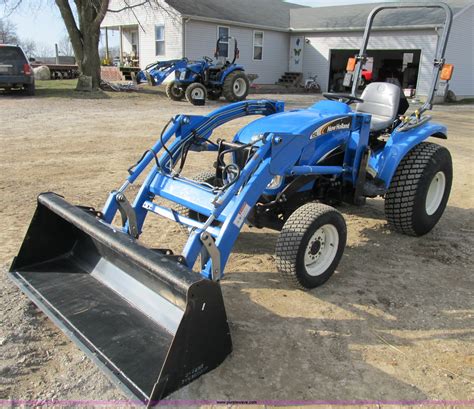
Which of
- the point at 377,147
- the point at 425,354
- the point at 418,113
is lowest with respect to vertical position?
the point at 425,354

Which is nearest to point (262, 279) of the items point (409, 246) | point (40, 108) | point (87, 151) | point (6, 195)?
point (409, 246)

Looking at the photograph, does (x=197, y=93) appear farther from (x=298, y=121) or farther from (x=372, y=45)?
(x=298, y=121)

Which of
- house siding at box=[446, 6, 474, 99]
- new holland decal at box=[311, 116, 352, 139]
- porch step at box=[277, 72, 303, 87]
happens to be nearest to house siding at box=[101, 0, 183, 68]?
porch step at box=[277, 72, 303, 87]

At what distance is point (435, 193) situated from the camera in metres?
5.20

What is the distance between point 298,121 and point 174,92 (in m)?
13.1

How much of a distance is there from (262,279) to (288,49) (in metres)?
23.6

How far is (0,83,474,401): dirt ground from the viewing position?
2.65 metres

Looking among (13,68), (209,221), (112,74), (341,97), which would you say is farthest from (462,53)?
(209,221)

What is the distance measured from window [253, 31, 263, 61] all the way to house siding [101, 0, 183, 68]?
4.54 metres

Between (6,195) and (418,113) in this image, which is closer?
(418,113)

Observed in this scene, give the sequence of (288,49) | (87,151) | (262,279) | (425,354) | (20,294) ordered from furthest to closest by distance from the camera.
Result: 1. (288,49)
2. (87,151)
3. (262,279)
4. (20,294)
5. (425,354)

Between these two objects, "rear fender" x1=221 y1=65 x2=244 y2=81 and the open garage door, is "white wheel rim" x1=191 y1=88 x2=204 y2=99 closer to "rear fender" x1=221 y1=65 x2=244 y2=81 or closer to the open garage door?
"rear fender" x1=221 y1=65 x2=244 y2=81

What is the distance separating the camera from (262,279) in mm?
3898

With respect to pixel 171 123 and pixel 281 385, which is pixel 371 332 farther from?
pixel 171 123
